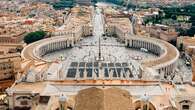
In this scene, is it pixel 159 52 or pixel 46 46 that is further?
pixel 46 46

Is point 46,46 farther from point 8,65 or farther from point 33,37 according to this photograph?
point 8,65

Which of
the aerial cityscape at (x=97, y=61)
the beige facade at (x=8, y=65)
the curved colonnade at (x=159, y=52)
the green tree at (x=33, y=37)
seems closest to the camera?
the aerial cityscape at (x=97, y=61)

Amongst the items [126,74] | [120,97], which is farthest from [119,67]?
[120,97]

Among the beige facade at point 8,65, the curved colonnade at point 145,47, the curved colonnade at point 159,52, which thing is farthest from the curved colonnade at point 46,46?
the curved colonnade at point 159,52

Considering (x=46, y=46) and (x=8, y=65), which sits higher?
(x=8, y=65)

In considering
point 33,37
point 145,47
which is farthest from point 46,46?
point 145,47

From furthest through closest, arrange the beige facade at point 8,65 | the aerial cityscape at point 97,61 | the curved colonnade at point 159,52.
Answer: the curved colonnade at point 159,52 → the beige facade at point 8,65 → the aerial cityscape at point 97,61

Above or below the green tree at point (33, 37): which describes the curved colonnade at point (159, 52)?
below

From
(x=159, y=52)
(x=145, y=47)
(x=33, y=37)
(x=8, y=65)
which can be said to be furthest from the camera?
(x=33, y=37)

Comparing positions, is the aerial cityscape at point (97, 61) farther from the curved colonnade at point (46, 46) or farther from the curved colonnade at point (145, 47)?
the curved colonnade at point (46, 46)
